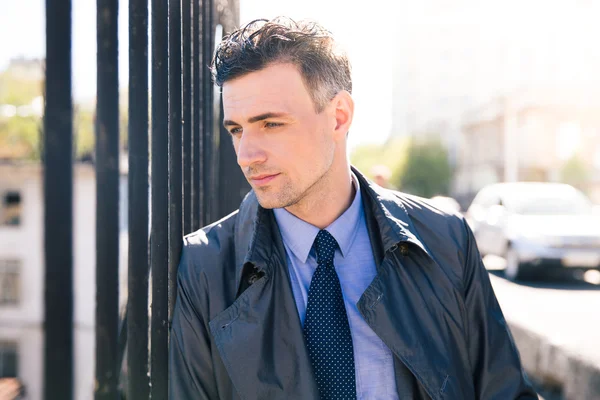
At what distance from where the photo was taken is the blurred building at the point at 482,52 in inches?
2491

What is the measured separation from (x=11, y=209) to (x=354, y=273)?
37.3 m

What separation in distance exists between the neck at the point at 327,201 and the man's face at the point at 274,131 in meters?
0.05

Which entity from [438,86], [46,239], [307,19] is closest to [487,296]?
[307,19]

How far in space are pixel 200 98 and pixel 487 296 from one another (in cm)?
136

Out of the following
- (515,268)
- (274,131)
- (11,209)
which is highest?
(274,131)

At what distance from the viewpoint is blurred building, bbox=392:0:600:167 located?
63.3 metres

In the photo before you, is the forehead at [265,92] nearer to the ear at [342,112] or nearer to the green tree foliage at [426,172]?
the ear at [342,112]

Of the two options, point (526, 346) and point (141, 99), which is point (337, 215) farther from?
point (526, 346)

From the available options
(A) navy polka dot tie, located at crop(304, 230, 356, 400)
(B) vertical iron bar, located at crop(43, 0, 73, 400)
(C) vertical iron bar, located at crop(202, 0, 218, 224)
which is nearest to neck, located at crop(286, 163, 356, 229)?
(A) navy polka dot tie, located at crop(304, 230, 356, 400)

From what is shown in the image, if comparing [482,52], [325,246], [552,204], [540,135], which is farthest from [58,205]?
[482,52]

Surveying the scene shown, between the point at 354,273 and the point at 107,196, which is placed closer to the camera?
the point at 107,196

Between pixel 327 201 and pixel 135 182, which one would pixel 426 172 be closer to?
pixel 327 201

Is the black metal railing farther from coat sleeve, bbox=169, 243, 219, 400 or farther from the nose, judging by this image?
the nose

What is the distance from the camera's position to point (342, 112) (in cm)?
221
